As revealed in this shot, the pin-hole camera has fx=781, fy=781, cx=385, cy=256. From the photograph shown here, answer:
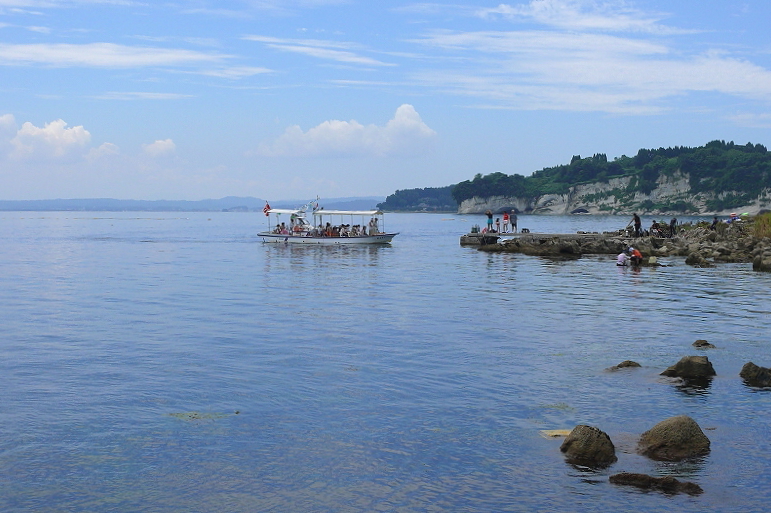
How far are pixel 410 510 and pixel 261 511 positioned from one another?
231 cm

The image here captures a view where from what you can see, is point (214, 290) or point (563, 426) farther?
point (214, 290)

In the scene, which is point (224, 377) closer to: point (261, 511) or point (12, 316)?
point (261, 511)

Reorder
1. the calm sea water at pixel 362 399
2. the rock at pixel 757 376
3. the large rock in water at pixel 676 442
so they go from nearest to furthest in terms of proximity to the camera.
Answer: the calm sea water at pixel 362 399 < the large rock in water at pixel 676 442 < the rock at pixel 757 376

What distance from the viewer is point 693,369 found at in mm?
19938

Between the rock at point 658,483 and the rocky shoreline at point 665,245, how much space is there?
145ft

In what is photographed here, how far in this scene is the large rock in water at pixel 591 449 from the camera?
45.9ft

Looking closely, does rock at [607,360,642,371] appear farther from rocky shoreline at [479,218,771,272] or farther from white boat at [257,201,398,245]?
white boat at [257,201,398,245]

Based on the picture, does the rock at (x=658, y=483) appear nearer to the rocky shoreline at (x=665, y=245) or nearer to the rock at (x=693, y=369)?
the rock at (x=693, y=369)

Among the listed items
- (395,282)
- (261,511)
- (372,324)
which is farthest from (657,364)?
(395,282)

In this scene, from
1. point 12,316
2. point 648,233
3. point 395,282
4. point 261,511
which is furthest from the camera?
point 648,233

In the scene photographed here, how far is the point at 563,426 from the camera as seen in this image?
53.1 ft

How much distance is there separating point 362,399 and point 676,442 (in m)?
7.13

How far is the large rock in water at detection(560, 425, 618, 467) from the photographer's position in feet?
45.9

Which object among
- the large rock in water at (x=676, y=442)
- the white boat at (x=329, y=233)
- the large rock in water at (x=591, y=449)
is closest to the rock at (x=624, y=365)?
the large rock in water at (x=676, y=442)
